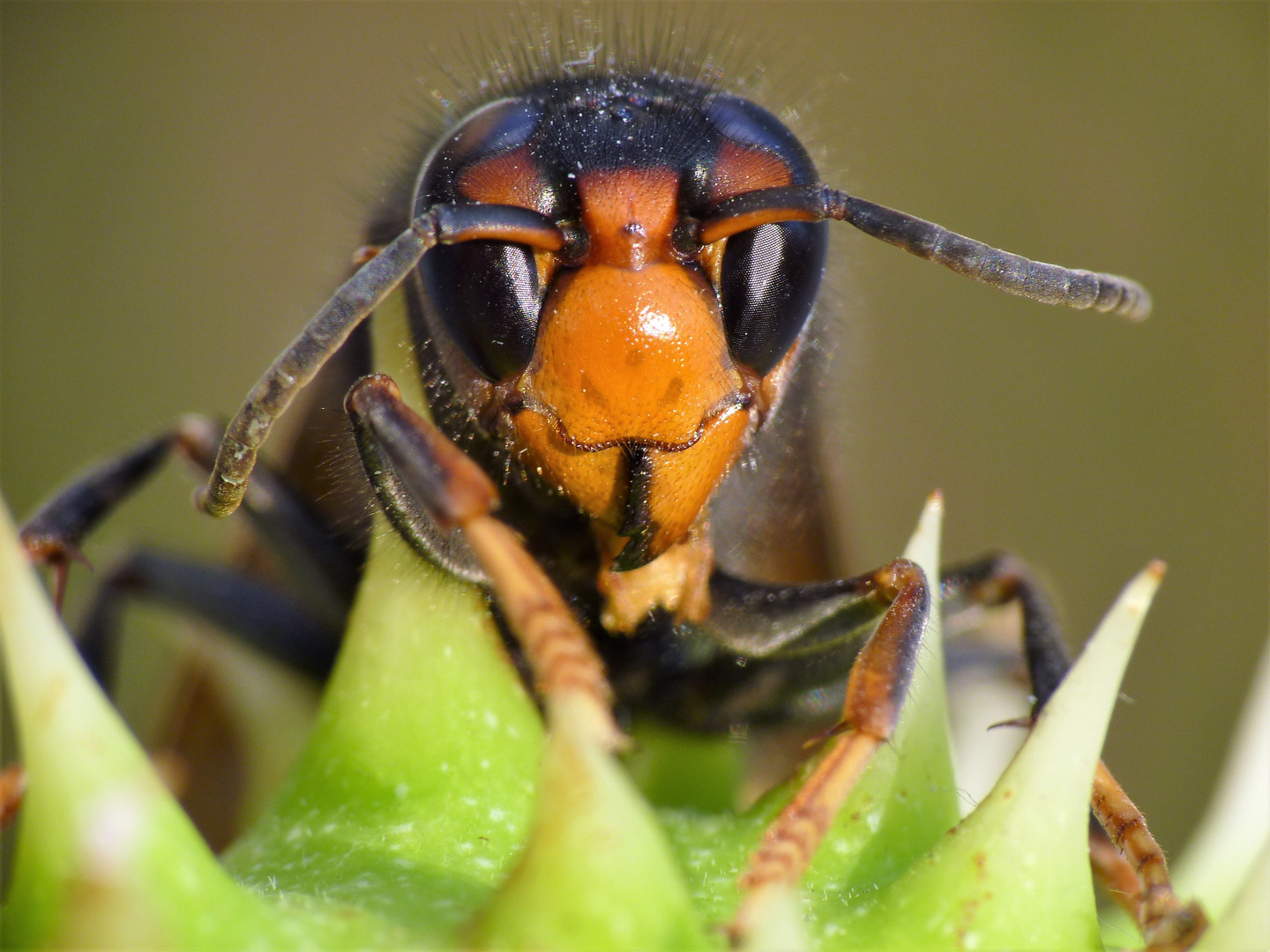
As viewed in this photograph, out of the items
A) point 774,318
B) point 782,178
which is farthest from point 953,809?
point 782,178

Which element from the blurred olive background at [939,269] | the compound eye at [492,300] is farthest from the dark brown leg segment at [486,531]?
the blurred olive background at [939,269]

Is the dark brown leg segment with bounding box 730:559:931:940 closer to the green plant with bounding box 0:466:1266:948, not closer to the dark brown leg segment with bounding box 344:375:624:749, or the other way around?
the green plant with bounding box 0:466:1266:948

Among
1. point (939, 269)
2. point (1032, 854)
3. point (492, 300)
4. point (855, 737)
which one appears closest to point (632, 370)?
point (492, 300)

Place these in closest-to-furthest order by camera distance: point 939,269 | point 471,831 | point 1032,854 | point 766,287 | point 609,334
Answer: point 1032,854
point 471,831
point 609,334
point 766,287
point 939,269

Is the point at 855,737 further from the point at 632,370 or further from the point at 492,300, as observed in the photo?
the point at 492,300

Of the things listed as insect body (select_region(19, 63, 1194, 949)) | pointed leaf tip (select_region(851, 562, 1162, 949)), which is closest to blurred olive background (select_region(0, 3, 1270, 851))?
insect body (select_region(19, 63, 1194, 949))

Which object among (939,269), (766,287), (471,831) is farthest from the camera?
(939,269)

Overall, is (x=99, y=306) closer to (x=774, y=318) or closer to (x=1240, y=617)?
(x=774, y=318)
